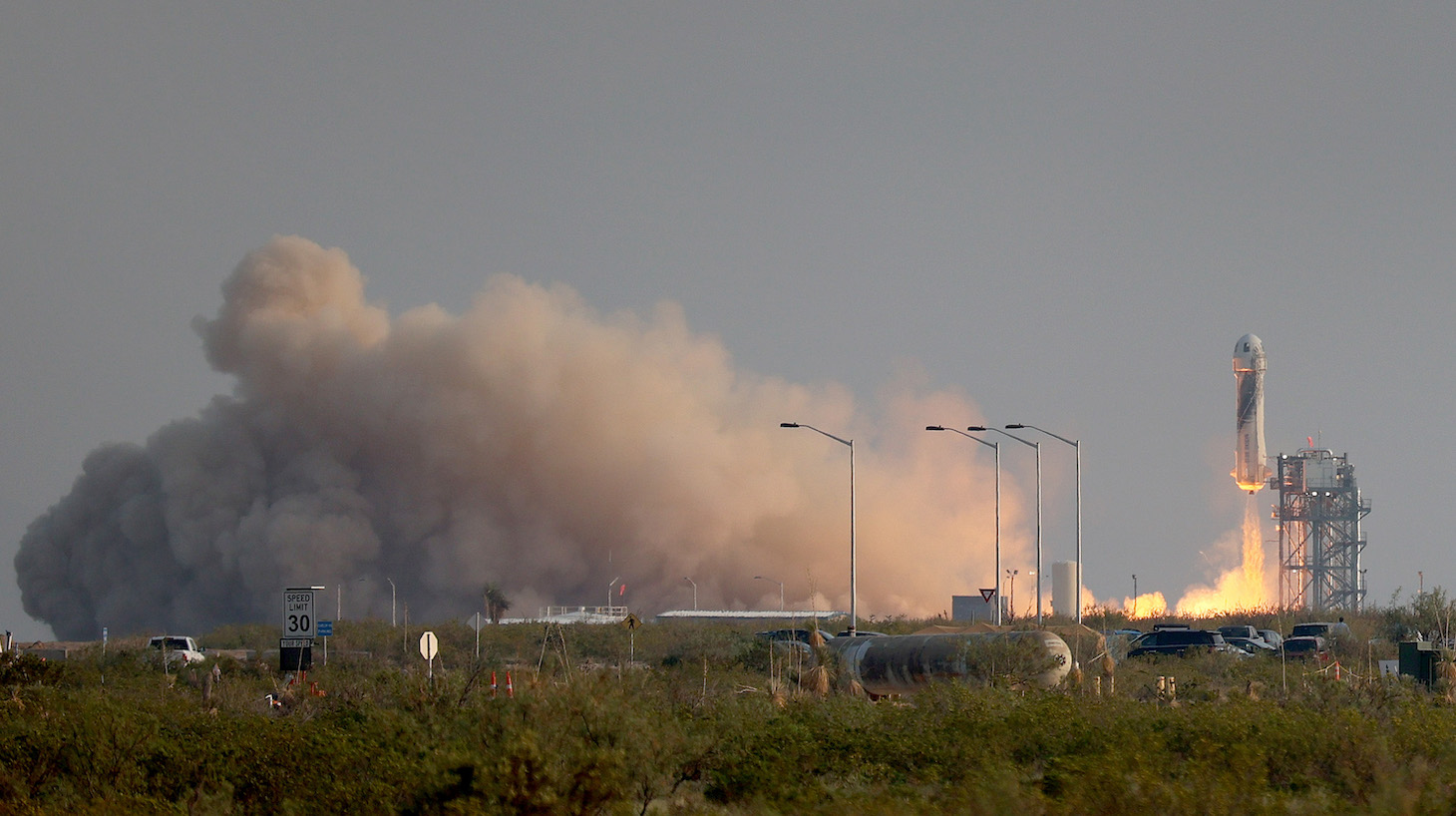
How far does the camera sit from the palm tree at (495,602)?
82938 millimetres

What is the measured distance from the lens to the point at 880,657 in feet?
105

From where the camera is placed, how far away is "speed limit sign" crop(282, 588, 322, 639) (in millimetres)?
32344

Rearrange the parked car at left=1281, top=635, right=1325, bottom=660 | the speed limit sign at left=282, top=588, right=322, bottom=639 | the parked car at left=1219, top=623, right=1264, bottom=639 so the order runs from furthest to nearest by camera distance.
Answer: the parked car at left=1219, top=623, right=1264, bottom=639 → the parked car at left=1281, top=635, right=1325, bottom=660 → the speed limit sign at left=282, top=588, right=322, bottom=639

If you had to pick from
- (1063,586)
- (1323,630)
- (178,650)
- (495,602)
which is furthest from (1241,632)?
(495,602)

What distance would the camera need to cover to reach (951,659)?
3019 cm

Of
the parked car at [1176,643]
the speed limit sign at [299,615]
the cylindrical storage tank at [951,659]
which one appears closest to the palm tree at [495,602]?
the parked car at [1176,643]

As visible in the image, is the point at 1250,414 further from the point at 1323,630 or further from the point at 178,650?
the point at 178,650

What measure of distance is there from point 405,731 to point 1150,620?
59.7m

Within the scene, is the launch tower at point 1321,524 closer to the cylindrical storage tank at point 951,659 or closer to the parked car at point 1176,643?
the parked car at point 1176,643

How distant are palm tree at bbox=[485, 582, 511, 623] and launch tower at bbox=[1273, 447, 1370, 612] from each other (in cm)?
4272

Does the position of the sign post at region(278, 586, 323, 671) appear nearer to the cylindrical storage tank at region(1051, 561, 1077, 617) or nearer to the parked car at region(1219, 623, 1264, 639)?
the parked car at region(1219, 623, 1264, 639)

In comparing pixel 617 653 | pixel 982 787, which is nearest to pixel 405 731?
pixel 982 787

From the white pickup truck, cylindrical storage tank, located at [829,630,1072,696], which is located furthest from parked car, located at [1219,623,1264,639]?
the white pickup truck

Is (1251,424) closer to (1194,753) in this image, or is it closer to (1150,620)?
(1150,620)
